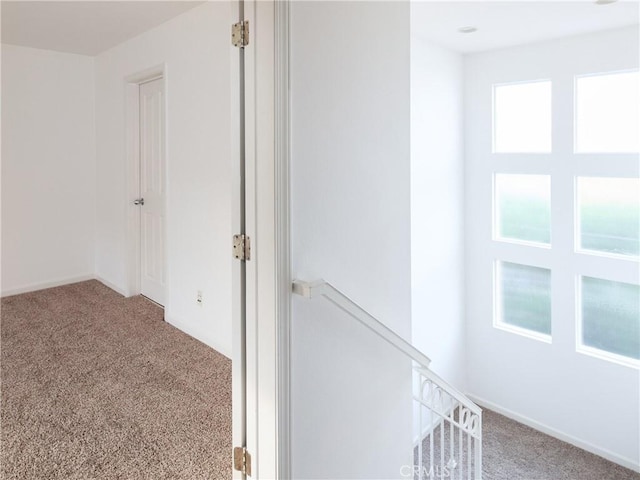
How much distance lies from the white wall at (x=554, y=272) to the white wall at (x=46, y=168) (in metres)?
4.10

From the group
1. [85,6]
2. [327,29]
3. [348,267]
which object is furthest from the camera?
[85,6]

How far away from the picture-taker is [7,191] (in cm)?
441

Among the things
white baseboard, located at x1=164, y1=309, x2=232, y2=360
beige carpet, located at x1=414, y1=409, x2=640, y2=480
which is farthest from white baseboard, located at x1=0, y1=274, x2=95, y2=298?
beige carpet, located at x1=414, y1=409, x2=640, y2=480

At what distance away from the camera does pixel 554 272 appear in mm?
4445

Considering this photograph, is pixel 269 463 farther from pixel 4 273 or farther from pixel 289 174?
pixel 4 273

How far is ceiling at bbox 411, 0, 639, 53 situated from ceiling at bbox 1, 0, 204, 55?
1.77 metres

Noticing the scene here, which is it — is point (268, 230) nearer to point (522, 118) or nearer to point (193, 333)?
point (193, 333)

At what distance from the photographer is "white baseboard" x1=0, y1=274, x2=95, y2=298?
14.8ft

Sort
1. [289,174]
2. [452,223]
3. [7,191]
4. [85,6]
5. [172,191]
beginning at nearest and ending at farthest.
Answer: [289,174] → [85,6] → [172,191] → [7,191] → [452,223]

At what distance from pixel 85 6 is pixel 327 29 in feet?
8.40

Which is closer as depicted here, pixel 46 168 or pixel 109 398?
pixel 109 398

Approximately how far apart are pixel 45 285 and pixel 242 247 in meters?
4.14

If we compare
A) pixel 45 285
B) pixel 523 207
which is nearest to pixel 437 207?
pixel 523 207

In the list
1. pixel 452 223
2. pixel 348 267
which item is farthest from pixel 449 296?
pixel 348 267
